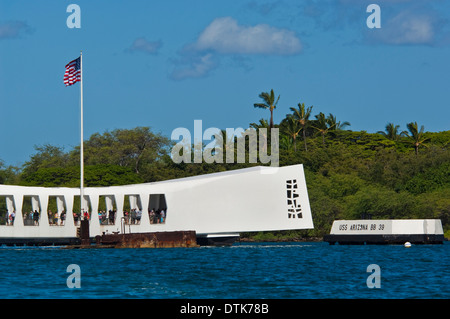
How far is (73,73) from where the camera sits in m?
58.0

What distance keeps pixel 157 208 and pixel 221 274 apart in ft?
90.6

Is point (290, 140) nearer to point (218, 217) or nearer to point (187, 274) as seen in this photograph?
point (218, 217)

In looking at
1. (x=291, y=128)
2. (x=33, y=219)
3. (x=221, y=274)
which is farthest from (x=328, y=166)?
(x=221, y=274)

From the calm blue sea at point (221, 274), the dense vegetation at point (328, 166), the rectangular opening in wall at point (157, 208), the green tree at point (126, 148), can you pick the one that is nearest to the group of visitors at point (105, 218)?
the rectangular opening in wall at point (157, 208)

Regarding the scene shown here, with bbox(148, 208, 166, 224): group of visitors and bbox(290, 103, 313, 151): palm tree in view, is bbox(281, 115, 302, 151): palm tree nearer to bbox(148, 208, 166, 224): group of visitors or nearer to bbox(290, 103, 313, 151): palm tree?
bbox(290, 103, 313, 151): palm tree

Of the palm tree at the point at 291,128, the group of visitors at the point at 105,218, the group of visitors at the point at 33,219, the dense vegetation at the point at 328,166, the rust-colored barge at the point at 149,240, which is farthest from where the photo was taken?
the palm tree at the point at 291,128

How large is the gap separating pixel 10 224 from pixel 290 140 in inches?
1914

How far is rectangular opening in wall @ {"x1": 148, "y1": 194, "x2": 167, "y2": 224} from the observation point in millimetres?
63281

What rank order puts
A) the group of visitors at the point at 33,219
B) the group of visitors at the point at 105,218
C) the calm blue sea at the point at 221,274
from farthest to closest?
the group of visitors at the point at 105,218 → the group of visitors at the point at 33,219 → the calm blue sea at the point at 221,274

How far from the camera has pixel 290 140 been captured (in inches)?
4158

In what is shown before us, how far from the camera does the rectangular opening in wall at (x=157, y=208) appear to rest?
63.3 metres

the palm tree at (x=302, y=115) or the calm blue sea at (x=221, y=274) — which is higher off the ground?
the palm tree at (x=302, y=115)

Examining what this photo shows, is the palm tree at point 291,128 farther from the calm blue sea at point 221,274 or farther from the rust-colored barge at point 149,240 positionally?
the calm blue sea at point 221,274

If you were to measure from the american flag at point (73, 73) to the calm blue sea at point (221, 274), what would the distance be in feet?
35.4
